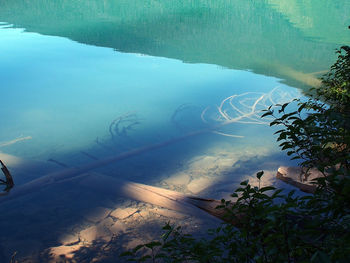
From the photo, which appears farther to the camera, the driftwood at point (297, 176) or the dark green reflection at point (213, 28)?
the dark green reflection at point (213, 28)

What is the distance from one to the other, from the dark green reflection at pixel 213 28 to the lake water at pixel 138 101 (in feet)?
0.20

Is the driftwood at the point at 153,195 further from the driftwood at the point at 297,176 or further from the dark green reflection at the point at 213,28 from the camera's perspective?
the dark green reflection at the point at 213,28

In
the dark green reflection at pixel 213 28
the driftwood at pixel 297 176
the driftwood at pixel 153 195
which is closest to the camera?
the driftwood at pixel 153 195

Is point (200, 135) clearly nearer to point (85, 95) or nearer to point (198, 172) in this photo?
point (198, 172)

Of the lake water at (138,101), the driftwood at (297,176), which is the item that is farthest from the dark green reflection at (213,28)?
the driftwood at (297,176)

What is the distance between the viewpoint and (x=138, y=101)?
567 centimetres

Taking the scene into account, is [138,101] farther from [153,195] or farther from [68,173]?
[153,195]

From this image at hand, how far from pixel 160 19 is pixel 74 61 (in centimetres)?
531

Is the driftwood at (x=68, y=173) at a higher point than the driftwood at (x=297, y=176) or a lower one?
lower

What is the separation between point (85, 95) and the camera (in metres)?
5.99

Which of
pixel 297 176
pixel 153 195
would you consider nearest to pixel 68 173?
pixel 153 195

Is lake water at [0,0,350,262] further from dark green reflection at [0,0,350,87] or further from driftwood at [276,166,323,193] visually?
driftwood at [276,166,323,193]

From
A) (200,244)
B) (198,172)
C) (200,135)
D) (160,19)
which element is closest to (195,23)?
(160,19)

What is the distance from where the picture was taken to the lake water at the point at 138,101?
10.9 feet
